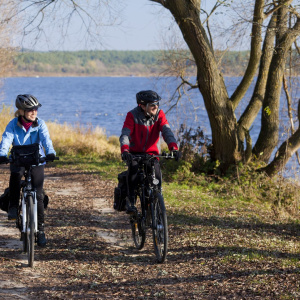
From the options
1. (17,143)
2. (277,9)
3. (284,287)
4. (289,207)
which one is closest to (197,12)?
(277,9)

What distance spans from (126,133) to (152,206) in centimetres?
99

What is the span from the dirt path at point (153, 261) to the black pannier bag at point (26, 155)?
3.97ft

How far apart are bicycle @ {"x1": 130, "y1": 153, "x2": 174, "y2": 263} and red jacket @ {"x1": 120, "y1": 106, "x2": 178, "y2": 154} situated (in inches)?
10.2

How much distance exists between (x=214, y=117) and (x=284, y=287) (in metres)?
8.30

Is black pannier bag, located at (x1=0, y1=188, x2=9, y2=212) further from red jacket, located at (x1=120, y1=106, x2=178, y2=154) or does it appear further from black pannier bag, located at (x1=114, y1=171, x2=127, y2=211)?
red jacket, located at (x1=120, y1=106, x2=178, y2=154)

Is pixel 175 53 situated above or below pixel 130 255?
above

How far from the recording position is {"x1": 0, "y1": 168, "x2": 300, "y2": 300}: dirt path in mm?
5180

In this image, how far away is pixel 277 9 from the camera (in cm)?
1340

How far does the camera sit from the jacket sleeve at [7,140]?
19.6 feet

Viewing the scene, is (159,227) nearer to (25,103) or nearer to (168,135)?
(168,135)

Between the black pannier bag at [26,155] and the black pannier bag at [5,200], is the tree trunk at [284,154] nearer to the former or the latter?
the black pannier bag at [5,200]

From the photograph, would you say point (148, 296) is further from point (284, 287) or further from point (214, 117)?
point (214, 117)

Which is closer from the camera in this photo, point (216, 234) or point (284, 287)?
point (284, 287)

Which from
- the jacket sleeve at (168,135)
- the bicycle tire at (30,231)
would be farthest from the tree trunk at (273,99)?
the bicycle tire at (30,231)
